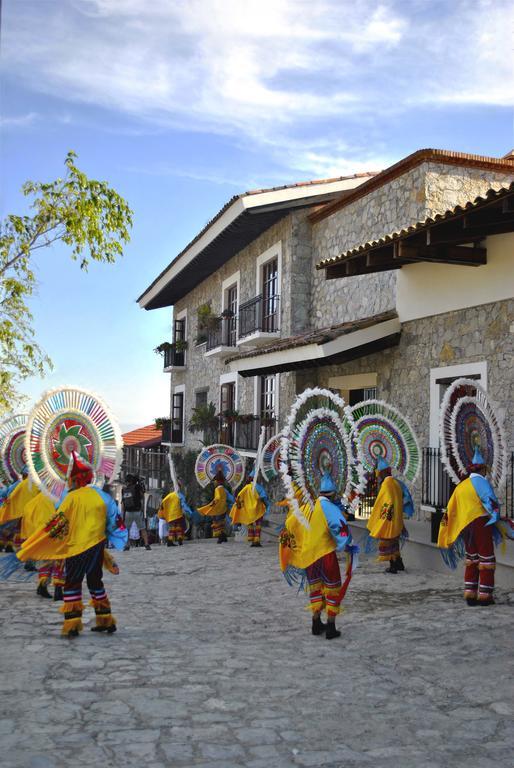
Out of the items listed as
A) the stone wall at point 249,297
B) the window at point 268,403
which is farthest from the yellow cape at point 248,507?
the window at point 268,403

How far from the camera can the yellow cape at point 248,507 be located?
12711 millimetres

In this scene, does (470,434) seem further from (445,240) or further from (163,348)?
(163,348)

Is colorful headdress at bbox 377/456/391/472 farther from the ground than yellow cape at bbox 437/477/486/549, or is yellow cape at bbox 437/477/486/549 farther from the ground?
colorful headdress at bbox 377/456/391/472

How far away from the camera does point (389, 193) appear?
13078 mm

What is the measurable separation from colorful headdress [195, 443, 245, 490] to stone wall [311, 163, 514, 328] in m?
3.24

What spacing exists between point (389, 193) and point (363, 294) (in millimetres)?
1786

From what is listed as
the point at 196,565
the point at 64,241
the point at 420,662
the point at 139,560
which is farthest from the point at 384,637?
the point at 64,241

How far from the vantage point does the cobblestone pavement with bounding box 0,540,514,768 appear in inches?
153

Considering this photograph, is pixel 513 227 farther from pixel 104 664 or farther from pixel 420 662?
pixel 104 664

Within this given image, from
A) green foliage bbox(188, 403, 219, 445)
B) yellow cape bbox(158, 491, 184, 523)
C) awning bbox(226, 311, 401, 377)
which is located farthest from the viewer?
green foliage bbox(188, 403, 219, 445)

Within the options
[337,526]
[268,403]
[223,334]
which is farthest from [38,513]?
[223,334]

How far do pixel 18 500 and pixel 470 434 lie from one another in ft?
17.8

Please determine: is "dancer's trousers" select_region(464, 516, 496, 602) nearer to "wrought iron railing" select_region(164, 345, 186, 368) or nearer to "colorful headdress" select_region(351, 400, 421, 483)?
"colorful headdress" select_region(351, 400, 421, 483)

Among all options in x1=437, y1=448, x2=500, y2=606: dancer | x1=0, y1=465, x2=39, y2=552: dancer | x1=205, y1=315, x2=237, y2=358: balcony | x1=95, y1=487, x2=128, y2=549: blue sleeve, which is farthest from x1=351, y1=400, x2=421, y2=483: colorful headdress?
x1=205, y1=315, x2=237, y2=358: balcony
